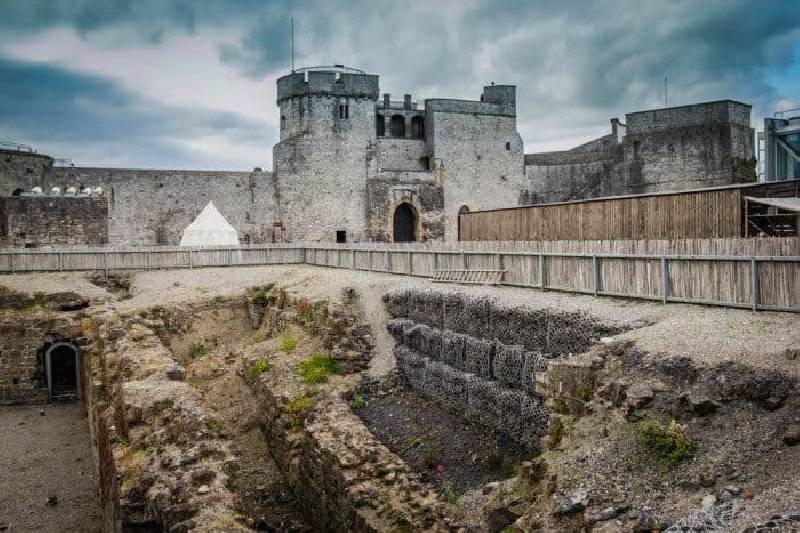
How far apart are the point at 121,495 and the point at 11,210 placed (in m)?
26.0

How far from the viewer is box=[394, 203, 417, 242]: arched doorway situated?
41.0 metres

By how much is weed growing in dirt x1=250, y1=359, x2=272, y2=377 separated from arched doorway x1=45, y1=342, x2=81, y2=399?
772 cm

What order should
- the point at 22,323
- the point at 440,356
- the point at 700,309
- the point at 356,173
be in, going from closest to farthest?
the point at 700,309, the point at 440,356, the point at 22,323, the point at 356,173

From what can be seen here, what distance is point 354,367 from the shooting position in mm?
16406

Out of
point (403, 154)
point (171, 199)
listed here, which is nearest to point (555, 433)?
point (171, 199)

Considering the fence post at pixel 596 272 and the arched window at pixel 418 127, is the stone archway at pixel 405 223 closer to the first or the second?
the arched window at pixel 418 127

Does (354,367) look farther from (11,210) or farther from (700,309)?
(11,210)

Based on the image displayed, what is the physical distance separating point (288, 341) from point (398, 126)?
27117 millimetres

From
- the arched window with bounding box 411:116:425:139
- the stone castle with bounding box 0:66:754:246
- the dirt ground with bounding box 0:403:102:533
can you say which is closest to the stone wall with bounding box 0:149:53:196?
the stone castle with bounding box 0:66:754:246

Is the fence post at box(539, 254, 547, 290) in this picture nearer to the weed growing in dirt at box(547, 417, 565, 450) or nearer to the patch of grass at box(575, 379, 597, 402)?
the patch of grass at box(575, 379, 597, 402)

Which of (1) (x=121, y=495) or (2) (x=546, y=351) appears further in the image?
(2) (x=546, y=351)

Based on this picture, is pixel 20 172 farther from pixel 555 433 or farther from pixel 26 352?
pixel 555 433

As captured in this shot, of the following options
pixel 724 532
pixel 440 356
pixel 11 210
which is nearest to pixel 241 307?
pixel 440 356

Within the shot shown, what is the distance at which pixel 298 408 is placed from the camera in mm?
14375
